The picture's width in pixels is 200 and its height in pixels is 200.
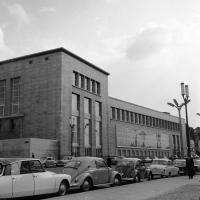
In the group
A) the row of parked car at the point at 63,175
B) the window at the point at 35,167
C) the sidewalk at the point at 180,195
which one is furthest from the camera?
the window at the point at 35,167

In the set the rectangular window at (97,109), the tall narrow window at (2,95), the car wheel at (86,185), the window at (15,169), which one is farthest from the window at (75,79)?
the window at (15,169)

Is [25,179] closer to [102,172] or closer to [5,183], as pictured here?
[5,183]

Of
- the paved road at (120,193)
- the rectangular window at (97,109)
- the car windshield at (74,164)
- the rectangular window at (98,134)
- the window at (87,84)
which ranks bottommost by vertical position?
the paved road at (120,193)

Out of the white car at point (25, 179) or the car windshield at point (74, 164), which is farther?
the car windshield at point (74, 164)

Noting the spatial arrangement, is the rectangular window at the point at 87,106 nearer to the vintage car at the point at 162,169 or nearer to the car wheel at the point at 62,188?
the vintage car at the point at 162,169

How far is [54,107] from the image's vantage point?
58188mm

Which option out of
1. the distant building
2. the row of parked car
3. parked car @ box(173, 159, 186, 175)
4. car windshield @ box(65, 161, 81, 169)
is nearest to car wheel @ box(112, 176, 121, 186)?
the row of parked car

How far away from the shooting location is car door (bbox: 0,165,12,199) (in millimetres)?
10906

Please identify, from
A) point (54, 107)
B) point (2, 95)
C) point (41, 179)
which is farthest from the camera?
point (2, 95)

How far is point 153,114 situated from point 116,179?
275 ft

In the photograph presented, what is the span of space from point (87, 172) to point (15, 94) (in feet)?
166

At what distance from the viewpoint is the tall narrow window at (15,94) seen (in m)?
62.5

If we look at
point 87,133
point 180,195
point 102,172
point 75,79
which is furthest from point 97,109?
point 180,195

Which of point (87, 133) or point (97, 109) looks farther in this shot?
point (97, 109)
